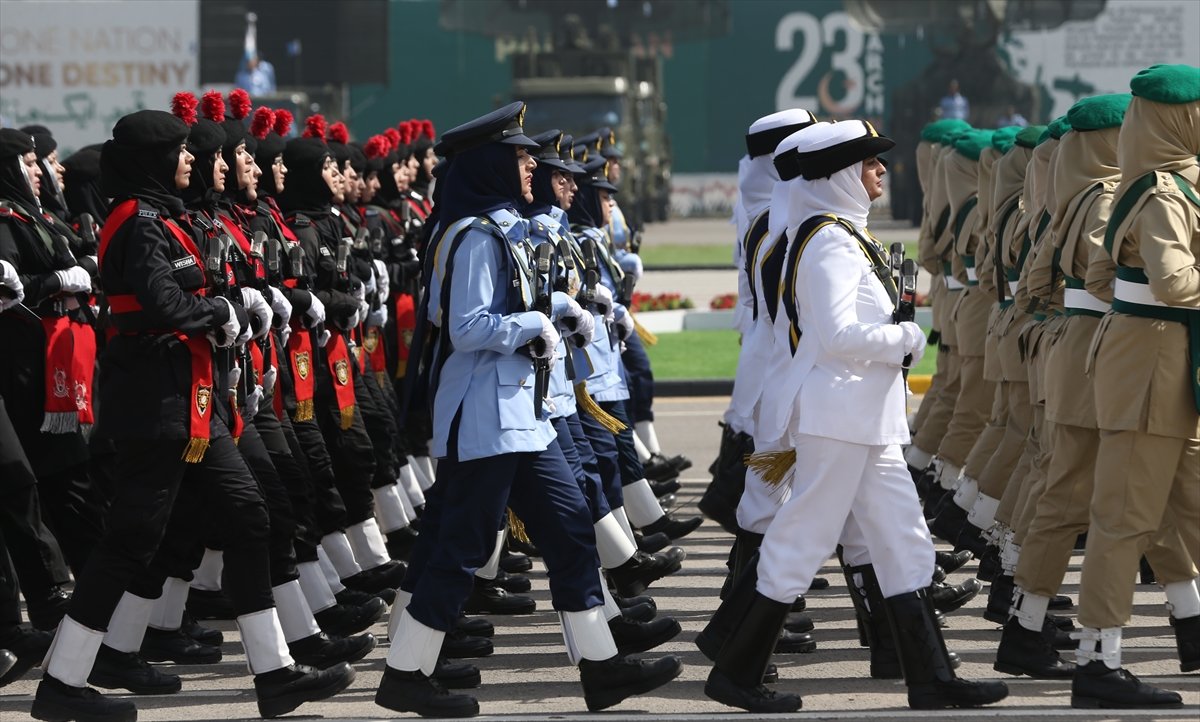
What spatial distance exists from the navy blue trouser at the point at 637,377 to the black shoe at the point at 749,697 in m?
5.41

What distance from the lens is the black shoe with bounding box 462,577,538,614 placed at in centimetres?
826

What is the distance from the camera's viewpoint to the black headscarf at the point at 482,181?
6.51 m

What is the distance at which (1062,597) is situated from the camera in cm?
809

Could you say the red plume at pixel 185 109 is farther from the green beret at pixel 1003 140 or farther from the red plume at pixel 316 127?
the green beret at pixel 1003 140

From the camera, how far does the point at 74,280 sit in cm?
792

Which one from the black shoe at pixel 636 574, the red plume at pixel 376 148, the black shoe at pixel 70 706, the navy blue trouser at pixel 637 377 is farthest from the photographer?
the navy blue trouser at pixel 637 377

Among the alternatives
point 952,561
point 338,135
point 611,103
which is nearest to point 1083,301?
point 952,561

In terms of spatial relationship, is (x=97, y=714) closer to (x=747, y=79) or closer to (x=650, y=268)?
(x=650, y=268)

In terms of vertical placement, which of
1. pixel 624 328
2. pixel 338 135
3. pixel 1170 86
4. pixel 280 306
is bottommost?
pixel 624 328

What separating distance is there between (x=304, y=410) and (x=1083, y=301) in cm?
301

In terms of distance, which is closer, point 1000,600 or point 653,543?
point 1000,600

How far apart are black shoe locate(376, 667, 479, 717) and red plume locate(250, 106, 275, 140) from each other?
3113 millimetres

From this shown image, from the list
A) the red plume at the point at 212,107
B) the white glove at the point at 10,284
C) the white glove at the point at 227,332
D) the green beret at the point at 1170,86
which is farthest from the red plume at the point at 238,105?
the green beret at the point at 1170,86

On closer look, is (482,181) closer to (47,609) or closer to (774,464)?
(774,464)
